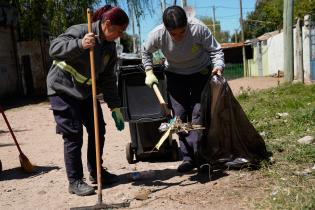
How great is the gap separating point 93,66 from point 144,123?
1520 mm

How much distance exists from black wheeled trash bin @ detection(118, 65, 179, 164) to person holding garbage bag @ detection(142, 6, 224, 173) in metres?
0.52

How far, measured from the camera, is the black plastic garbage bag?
4695 millimetres

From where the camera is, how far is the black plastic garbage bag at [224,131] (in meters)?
4.70

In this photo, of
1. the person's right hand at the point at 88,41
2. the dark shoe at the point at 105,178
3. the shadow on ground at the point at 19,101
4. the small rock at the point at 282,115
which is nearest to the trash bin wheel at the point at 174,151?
the dark shoe at the point at 105,178

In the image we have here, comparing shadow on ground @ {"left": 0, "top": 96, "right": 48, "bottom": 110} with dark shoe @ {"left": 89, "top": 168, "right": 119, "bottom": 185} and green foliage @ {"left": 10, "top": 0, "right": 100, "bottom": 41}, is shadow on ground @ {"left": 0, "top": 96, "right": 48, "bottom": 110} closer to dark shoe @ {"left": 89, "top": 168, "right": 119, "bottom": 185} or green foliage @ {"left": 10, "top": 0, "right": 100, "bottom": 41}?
green foliage @ {"left": 10, "top": 0, "right": 100, "bottom": 41}

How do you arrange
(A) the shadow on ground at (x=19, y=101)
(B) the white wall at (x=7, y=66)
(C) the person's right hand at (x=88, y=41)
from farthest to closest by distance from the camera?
1. (B) the white wall at (x=7, y=66)
2. (A) the shadow on ground at (x=19, y=101)
3. (C) the person's right hand at (x=88, y=41)

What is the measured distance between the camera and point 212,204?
12.7ft

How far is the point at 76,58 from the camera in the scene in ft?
14.2

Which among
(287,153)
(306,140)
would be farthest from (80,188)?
(306,140)

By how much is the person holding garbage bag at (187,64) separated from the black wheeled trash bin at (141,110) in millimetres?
524

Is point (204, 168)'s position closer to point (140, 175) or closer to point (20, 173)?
point (140, 175)

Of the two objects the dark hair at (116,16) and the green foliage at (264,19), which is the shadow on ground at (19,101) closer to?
the dark hair at (116,16)

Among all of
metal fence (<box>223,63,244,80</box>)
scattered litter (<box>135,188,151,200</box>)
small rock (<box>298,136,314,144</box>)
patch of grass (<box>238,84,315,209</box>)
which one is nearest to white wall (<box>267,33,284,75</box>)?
metal fence (<box>223,63,244,80</box>)

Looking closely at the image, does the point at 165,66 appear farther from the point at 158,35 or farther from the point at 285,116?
the point at 285,116
